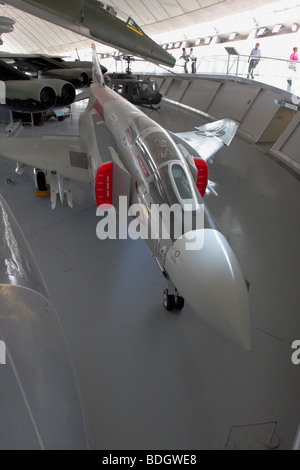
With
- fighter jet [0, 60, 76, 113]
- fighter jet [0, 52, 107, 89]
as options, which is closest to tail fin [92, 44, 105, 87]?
fighter jet [0, 60, 76, 113]

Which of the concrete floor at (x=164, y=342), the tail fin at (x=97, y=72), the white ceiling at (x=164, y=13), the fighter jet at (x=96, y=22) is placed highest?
the white ceiling at (x=164, y=13)

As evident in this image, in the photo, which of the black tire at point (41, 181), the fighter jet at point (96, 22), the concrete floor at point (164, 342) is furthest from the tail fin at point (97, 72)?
the concrete floor at point (164, 342)

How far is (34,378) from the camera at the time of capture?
1809 mm

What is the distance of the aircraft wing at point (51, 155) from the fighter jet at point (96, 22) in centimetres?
243

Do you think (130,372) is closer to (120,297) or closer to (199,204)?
(120,297)

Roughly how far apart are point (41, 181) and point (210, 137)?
4.57 meters

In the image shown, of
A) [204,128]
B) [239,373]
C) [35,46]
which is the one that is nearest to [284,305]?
[239,373]

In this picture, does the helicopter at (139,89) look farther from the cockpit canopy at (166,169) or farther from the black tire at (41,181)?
the cockpit canopy at (166,169)

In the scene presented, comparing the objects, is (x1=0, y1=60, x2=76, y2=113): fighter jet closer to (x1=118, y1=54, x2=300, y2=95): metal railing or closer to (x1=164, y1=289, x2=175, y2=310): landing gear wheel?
(x1=118, y1=54, x2=300, y2=95): metal railing

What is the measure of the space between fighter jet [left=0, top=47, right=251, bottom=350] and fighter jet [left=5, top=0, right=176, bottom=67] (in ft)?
4.61

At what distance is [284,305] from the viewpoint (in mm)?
3973

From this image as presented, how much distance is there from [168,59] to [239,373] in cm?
913

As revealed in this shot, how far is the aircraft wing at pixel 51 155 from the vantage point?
588cm

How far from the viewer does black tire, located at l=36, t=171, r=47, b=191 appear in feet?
22.7
